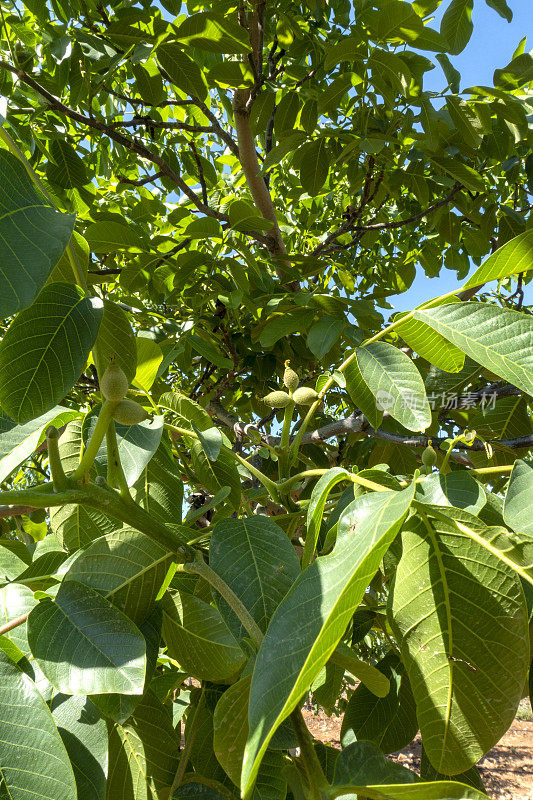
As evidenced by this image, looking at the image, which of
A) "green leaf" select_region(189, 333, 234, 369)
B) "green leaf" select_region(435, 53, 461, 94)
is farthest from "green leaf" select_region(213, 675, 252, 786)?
"green leaf" select_region(435, 53, 461, 94)

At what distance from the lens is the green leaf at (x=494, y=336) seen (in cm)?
64

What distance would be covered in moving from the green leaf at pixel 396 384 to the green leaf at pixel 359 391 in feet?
0.27

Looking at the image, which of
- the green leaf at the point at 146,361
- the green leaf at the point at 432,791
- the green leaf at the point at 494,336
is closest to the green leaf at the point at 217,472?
the green leaf at the point at 146,361

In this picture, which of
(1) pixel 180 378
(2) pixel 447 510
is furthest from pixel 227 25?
(1) pixel 180 378

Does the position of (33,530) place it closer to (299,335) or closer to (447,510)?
(299,335)

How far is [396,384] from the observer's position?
0.87 metres

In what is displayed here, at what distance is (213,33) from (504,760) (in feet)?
22.9

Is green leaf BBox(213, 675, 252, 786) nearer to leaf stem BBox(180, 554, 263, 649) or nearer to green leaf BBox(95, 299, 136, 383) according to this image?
leaf stem BBox(180, 554, 263, 649)

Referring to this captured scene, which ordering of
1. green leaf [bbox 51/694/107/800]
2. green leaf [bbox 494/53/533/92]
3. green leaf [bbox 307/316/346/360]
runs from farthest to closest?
1. green leaf [bbox 494/53/533/92]
2. green leaf [bbox 307/316/346/360]
3. green leaf [bbox 51/694/107/800]

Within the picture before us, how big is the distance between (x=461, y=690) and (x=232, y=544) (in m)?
0.29

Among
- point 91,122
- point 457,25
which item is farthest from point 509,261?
point 91,122

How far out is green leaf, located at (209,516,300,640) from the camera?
24.3 inches

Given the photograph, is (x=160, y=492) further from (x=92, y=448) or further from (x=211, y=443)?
(x=92, y=448)

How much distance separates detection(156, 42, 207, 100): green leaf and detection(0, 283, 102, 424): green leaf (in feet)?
4.31
